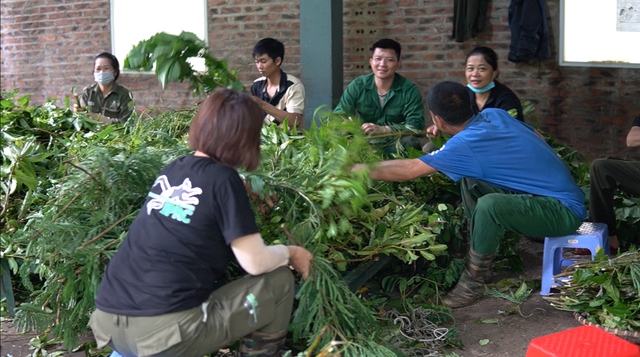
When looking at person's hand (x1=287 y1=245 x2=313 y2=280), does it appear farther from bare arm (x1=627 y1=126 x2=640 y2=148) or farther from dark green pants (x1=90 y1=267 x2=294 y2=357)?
bare arm (x1=627 y1=126 x2=640 y2=148)

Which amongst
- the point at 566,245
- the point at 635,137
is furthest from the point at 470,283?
the point at 635,137

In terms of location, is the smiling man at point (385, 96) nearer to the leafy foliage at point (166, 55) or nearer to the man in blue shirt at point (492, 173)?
the man in blue shirt at point (492, 173)

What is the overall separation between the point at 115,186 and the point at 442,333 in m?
1.59

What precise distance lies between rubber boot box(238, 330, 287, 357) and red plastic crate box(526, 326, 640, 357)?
2.98 ft

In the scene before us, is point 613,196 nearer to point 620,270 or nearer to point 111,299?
point 620,270

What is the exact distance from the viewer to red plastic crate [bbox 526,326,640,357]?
217 centimetres

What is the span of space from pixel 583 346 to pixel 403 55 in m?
4.63

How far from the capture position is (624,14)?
5.71m

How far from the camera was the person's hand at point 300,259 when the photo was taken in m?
2.35

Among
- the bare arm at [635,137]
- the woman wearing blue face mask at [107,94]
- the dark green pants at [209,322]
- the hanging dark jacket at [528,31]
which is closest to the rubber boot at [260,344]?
the dark green pants at [209,322]

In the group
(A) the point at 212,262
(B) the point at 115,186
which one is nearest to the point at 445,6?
(B) the point at 115,186

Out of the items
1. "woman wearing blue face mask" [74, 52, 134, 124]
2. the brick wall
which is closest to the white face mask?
"woman wearing blue face mask" [74, 52, 134, 124]

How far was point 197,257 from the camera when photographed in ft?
6.77

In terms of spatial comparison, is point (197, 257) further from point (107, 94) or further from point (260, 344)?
point (107, 94)
